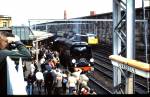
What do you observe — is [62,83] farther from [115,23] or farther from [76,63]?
[76,63]

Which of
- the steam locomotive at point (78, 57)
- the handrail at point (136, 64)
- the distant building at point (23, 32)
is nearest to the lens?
the handrail at point (136, 64)

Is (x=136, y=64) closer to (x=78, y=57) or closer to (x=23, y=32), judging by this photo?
(x=78, y=57)

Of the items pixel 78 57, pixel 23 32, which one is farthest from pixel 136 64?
pixel 23 32

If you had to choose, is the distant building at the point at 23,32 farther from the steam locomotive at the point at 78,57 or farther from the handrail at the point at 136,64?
the handrail at the point at 136,64

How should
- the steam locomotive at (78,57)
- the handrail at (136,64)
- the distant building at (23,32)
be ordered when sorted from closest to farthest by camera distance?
the handrail at (136,64), the steam locomotive at (78,57), the distant building at (23,32)

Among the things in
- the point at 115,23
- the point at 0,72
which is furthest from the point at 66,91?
the point at 0,72

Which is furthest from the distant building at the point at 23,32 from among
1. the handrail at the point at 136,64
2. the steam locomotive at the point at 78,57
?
the handrail at the point at 136,64

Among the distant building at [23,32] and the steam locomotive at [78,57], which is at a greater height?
the distant building at [23,32]

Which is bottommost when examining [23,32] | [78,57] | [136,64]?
[78,57]

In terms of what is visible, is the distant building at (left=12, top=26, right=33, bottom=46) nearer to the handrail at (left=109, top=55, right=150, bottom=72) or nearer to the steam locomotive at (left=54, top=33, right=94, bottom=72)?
the steam locomotive at (left=54, top=33, right=94, bottom=72)

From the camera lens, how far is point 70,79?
1310cm

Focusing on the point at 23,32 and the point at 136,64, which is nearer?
the point at 136,64

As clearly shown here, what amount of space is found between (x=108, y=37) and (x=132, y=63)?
4260cm

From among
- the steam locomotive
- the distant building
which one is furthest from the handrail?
the distant building
